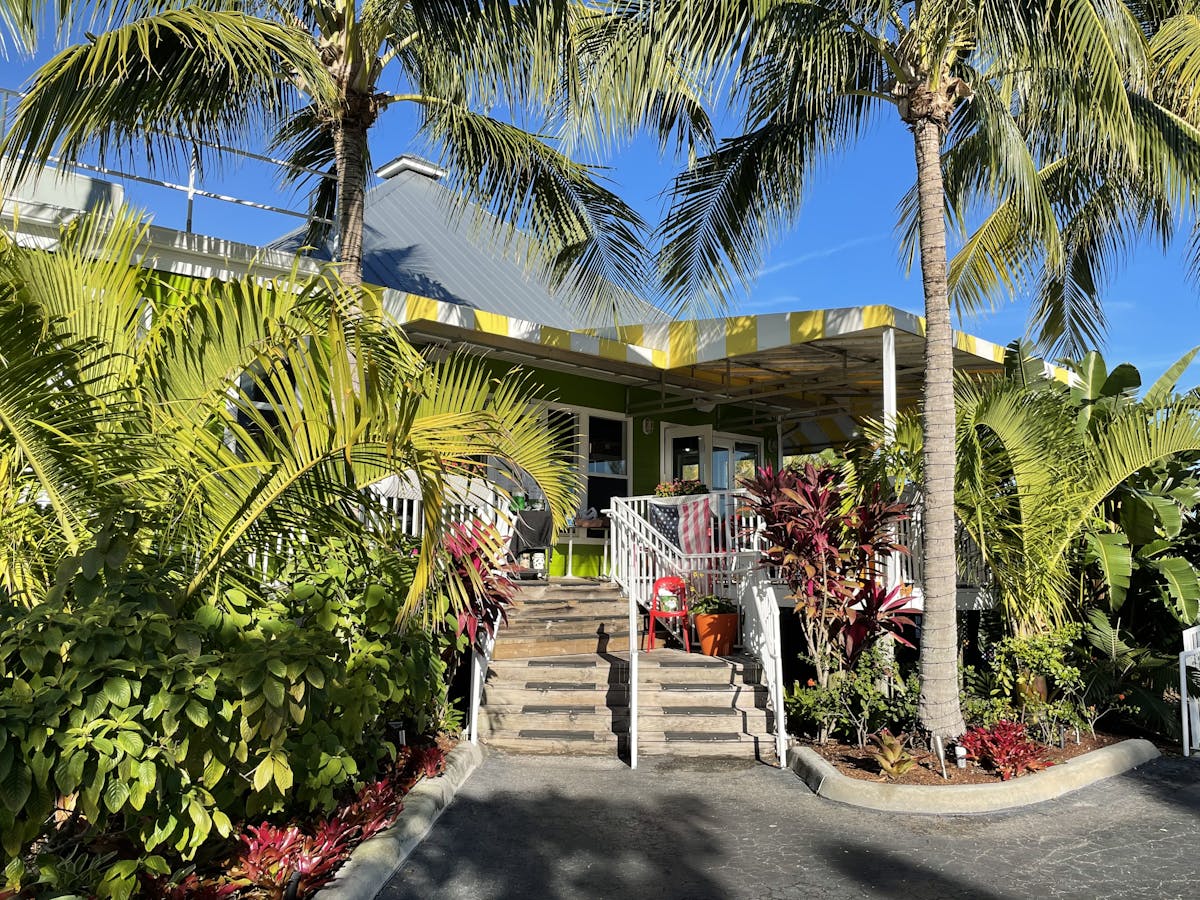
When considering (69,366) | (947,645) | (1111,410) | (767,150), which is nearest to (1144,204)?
(1111,410)

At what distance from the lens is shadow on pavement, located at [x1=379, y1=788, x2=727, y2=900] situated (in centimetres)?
450

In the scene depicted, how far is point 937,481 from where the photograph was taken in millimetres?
6824

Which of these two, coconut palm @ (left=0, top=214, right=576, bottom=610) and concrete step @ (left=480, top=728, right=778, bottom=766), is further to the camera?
concrete step @ (left=480, top=728, right=778, bottom=766)

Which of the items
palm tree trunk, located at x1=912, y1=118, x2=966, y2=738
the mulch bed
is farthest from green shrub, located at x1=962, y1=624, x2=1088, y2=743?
palm tree trunk, located at x1=912, y1=118, x2=966, y2=738

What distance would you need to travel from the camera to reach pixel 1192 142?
25.6ft

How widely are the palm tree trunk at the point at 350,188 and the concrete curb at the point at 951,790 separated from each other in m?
5.43

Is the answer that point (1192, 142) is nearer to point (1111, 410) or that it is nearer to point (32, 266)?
point (1111, 410)

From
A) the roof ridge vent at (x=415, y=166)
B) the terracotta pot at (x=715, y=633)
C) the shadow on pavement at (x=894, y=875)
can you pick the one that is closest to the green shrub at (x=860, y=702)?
the terracotta pot at (x=715, y=633)

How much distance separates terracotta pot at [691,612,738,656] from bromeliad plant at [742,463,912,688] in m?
1.23

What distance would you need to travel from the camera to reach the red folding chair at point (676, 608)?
28.7ft

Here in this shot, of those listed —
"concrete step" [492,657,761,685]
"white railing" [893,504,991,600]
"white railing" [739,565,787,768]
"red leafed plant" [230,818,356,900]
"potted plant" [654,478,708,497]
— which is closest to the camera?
"red leafed plant" [230,818,356,900]

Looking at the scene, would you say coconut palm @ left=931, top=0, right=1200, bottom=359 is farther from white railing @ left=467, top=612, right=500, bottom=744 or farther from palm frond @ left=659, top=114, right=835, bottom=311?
white railing @ left=467, top=612, right=500, bottom=744

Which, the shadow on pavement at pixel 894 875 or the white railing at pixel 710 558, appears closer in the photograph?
the shadow on pavement at pixel 894 875

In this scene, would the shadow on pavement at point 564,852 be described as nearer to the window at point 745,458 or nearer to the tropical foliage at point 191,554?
the tropical foliage at point 191,554
